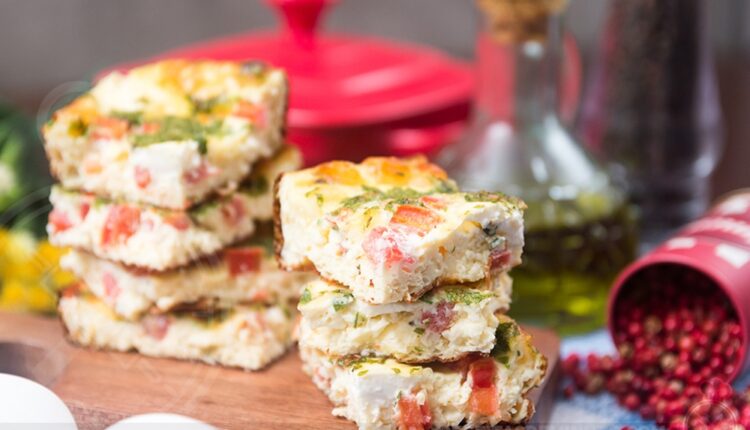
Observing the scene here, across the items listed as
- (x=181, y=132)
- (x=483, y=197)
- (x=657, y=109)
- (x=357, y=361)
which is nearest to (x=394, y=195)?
(x=483, y=197)

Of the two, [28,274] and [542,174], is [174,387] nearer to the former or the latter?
[28,274]

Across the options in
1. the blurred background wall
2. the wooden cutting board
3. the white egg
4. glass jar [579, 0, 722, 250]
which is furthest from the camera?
the blurred background wall

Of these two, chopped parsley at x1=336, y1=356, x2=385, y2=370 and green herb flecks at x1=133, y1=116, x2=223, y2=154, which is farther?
green herb flecks at x1=133, y1=116, x2=223, y2=154

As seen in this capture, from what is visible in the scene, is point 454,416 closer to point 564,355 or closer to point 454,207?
point 454,207

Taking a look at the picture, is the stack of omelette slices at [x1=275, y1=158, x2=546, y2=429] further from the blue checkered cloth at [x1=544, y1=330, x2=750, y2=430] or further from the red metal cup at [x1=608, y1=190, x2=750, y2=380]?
the red metal cup at [x1=608, y1=190, x2=750, y2=380]

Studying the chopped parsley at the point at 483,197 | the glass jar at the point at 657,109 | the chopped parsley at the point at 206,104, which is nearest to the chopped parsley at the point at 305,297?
the chopped parsley at the point at 483,197

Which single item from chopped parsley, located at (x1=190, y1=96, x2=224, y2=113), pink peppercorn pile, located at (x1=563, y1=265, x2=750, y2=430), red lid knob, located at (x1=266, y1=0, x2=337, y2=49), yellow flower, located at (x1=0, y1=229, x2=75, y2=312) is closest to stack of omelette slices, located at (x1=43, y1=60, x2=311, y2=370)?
chopped parsley, located at (x1=190, y1=96, x2=224, y2=113)

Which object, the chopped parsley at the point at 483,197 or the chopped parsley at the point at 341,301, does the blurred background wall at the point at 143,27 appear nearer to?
the chopped parsley at the point at 483,197
